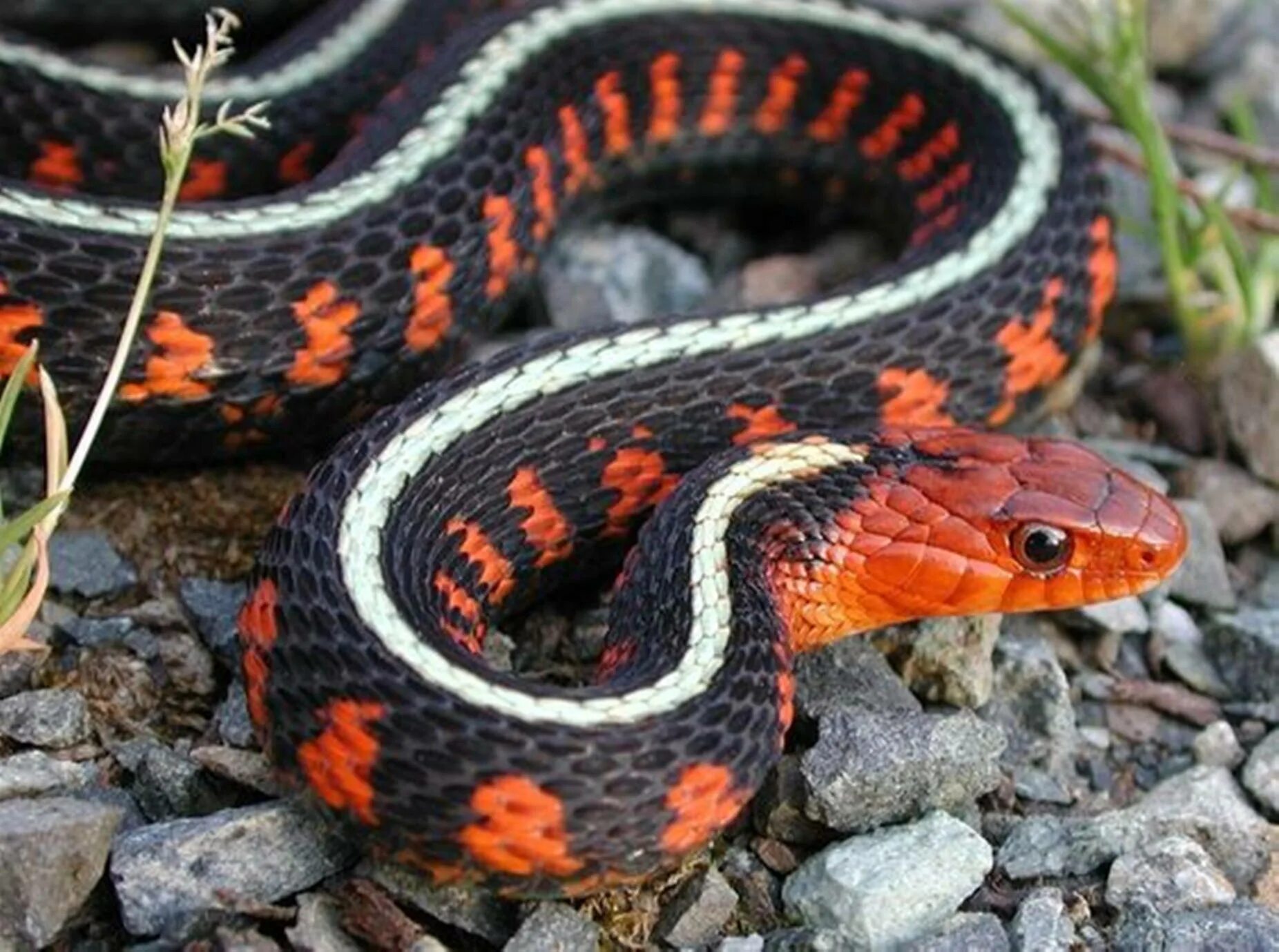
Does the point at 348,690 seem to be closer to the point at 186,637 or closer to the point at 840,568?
the point at 186,637

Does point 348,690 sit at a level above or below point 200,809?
above

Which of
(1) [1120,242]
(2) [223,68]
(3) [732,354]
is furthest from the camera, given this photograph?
(1) [1120,242]

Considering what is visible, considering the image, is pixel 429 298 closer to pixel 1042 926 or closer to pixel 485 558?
pixel 485 558

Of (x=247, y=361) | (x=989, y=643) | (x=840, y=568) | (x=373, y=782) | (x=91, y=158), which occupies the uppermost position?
(x=91, y=158)

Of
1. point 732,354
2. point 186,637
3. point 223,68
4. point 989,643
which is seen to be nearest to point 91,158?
point 223,68

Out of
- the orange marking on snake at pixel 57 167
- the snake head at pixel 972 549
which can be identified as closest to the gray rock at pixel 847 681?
the snake head at pixel 972 549

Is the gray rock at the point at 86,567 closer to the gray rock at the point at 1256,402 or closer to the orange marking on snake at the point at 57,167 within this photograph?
the orange marking on snake at the point at 57,167

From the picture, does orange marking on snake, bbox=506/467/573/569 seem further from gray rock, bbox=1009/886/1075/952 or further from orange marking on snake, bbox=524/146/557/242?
gray rock, bbox=1009/886/1075/952
